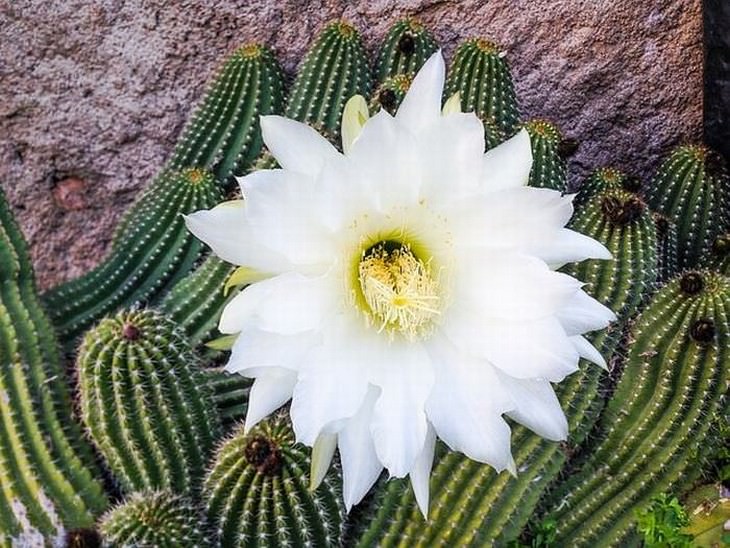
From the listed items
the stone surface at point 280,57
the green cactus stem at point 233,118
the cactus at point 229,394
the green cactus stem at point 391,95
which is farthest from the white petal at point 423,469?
the stone surface at point 280,57

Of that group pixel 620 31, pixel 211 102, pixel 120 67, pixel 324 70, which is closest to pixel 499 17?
pixel 620 31

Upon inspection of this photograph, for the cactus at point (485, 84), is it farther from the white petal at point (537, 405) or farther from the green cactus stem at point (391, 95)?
the white petal at point (537, 405)

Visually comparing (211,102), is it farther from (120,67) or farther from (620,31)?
(620,31)

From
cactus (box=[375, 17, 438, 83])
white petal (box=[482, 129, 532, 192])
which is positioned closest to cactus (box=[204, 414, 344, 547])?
white petal (box=[482, 129, 532, 192])

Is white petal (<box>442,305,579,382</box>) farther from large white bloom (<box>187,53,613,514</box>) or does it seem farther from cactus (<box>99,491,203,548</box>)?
cactus (<box>99,491,203,548</box>)

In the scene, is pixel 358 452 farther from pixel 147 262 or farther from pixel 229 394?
pixel 147 262

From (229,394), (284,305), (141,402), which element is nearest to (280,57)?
(229,394)
